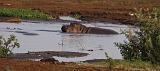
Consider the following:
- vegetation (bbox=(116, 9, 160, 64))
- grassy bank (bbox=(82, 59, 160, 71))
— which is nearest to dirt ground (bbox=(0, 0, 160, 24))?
vegetation (bbox=(116, 9, 160, 64))

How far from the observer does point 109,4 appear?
59.4 meters

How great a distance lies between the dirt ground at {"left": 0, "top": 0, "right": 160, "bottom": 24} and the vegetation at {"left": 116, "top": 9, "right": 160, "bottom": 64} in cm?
2436

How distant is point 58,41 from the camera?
93.7 ft

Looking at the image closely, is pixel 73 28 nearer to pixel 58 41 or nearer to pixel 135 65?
pixel 58 41

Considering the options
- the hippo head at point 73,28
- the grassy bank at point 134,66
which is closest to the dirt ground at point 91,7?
the hippo head at point 73,28

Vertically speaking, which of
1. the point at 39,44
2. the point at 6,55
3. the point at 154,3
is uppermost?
the point at 6,55

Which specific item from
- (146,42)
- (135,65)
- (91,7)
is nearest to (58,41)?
(146,42)

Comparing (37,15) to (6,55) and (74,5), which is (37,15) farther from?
(6,55)

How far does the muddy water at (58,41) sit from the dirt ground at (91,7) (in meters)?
9.01

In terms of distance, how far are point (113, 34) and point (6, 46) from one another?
52.8 feet

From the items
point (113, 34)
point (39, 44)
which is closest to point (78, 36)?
point (113, 34)

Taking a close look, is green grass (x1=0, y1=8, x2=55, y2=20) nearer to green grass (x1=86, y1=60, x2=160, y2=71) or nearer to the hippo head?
the hippo head

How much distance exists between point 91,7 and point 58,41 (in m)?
26.9

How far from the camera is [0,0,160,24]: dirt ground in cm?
4822
